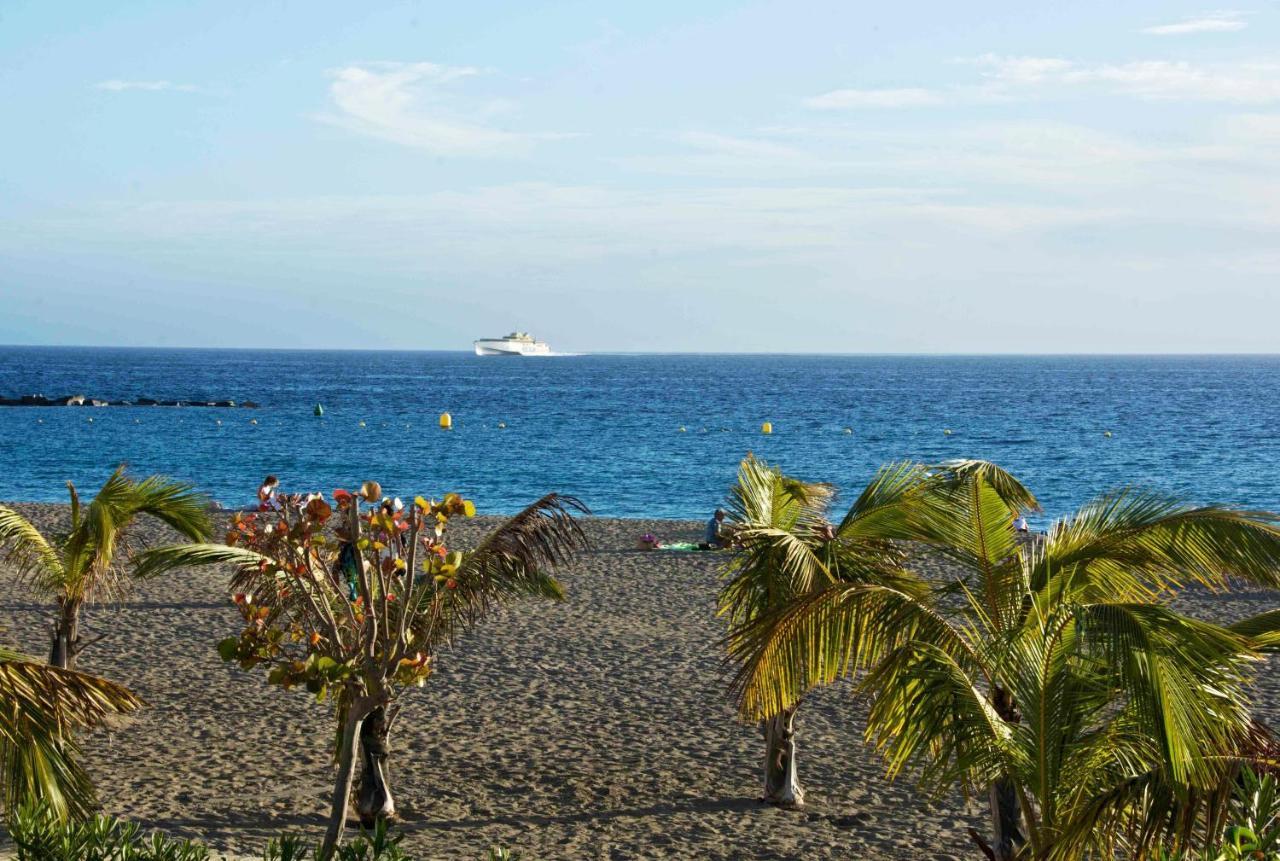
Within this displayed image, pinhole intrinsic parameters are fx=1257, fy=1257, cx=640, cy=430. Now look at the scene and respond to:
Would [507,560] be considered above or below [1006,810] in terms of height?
above

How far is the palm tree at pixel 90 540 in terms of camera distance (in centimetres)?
1188

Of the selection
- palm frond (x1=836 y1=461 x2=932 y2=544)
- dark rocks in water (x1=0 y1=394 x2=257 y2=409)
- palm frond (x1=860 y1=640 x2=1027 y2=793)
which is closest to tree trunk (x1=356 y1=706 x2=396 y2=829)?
palm frond (x1=836 y1=461 x2=932 y2=544)

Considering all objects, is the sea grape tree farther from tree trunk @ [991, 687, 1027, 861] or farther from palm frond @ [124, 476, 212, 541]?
palm frond @ [124, 476, 212, 541]

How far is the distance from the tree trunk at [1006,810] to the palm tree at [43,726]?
15.6 feet

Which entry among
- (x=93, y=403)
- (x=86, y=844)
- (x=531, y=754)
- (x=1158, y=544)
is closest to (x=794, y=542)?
(x=1158, y=544)

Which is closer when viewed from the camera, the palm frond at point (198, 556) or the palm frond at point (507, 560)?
the palm frond at point (198, 556)

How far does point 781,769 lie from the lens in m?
10.5

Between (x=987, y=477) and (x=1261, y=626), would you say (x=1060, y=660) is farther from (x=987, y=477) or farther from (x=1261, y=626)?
(x=987, y=477)

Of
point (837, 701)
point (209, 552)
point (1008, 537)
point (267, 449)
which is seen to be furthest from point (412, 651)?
A: point (267, 449)

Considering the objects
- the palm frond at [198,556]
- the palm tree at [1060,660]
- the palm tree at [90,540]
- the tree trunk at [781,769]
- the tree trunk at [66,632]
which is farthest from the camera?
the tree trunk at [66,632]

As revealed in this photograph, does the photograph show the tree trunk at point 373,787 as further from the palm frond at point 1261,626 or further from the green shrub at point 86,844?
the palm frond at point 1261,626

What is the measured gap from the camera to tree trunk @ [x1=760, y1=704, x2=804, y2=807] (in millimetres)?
10273

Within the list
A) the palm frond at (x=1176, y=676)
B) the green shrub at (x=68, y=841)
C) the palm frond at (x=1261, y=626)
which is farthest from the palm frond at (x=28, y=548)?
the palm frond at (x=1261, y=626)

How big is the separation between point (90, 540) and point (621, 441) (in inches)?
2047
